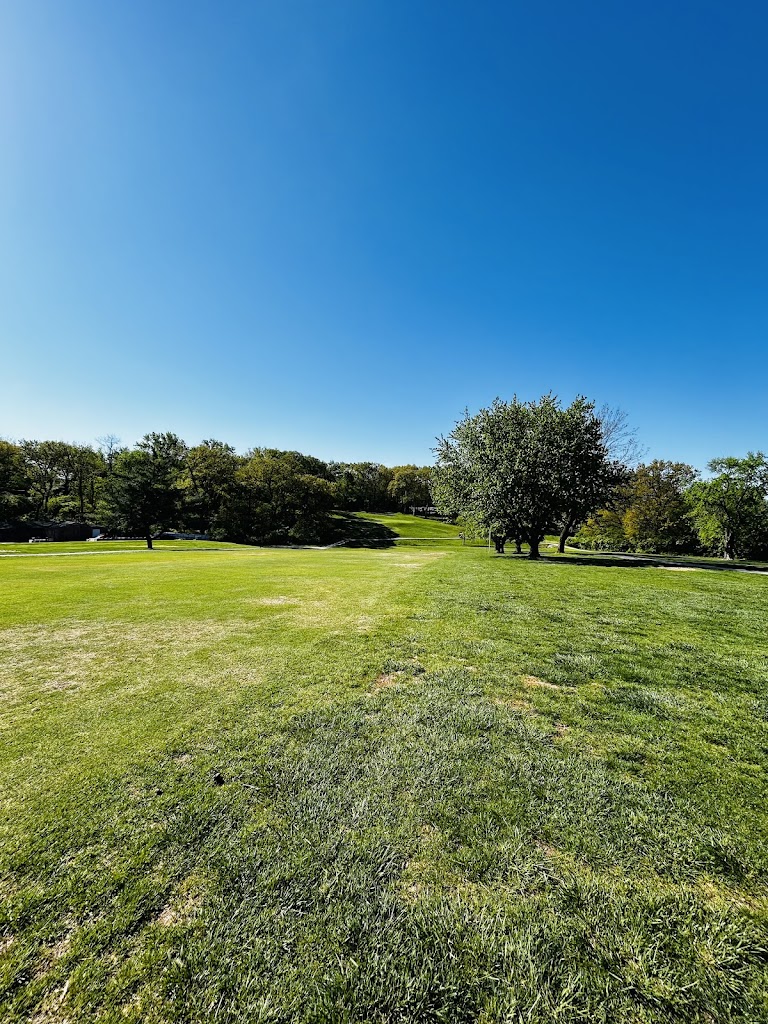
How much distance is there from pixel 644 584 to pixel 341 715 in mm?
11554

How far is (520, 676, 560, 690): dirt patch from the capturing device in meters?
4.94

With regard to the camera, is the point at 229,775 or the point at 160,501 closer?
the point at 229,775

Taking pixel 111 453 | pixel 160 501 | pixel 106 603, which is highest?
pixel 111 453

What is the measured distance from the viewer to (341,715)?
4199 mm

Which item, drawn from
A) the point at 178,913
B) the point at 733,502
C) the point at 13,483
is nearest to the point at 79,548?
the point at 13,483

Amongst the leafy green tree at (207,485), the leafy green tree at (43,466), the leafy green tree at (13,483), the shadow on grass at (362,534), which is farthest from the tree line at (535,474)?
the leafy green tree at (43,466)

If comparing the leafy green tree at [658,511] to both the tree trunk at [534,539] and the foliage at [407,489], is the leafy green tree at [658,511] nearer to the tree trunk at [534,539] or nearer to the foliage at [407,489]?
the tree trunk at [534,539]

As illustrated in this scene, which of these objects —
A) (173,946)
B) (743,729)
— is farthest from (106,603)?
(743,729)

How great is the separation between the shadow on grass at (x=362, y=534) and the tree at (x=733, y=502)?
31.1 meters

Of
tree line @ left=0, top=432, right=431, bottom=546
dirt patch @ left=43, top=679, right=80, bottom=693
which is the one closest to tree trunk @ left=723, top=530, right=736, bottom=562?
tree line @ left=0, top=432, right=431, bottom=546

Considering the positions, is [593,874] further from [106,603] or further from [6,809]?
[106,603]

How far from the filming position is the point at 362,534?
186 ft

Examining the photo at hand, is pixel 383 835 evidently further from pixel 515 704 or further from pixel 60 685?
pixel 60 685

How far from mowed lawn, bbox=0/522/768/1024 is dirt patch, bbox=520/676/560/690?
0.05 m
